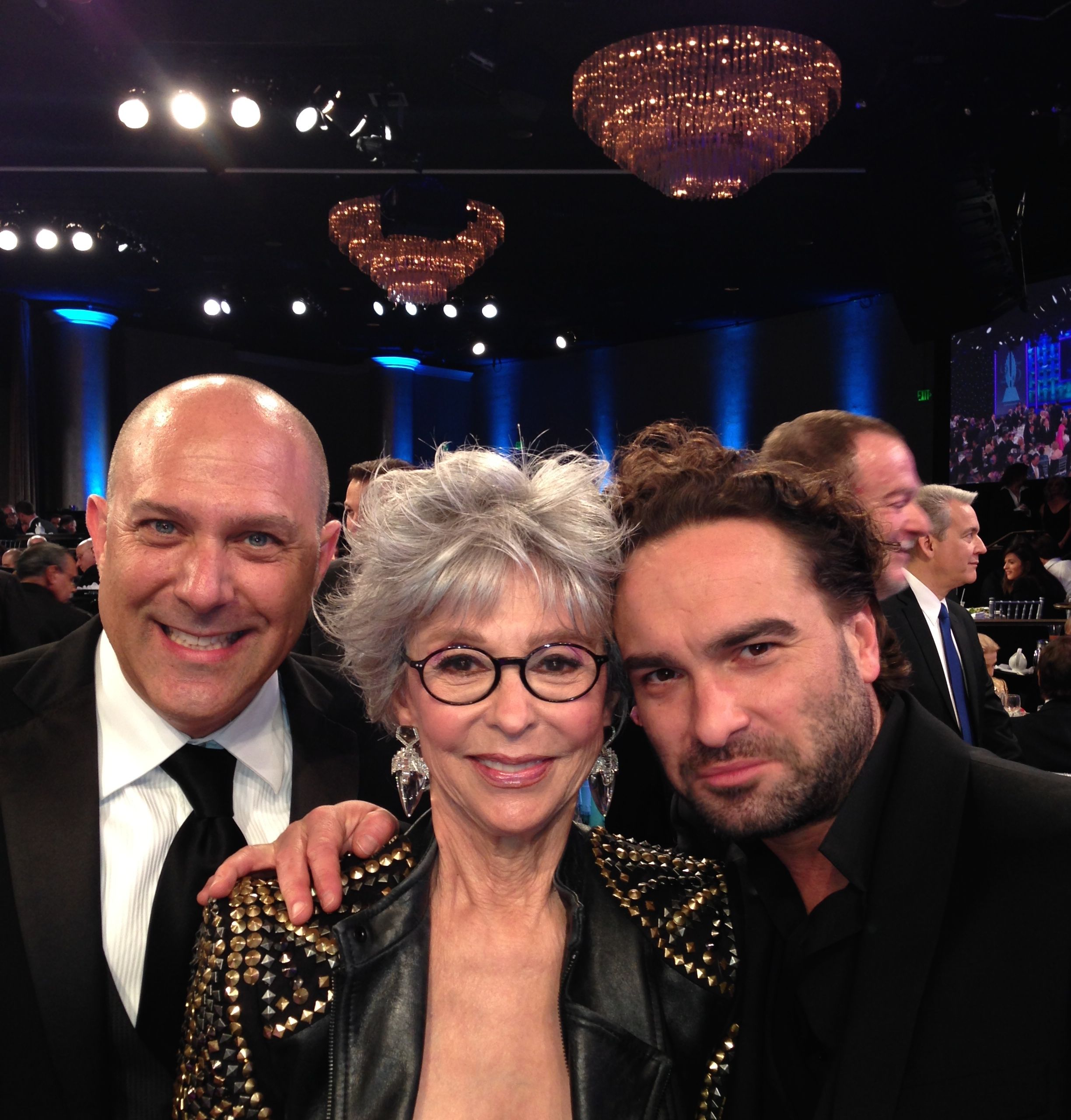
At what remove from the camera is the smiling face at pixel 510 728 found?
143 centimetres

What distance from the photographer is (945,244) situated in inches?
267

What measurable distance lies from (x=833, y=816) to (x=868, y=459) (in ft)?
5.41

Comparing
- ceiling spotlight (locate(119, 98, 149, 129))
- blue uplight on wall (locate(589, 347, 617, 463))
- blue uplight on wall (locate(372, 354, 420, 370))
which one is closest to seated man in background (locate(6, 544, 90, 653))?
ceiling spotlight (locate(119, 98, 149, 129))

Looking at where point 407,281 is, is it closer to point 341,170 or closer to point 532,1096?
point 341,170

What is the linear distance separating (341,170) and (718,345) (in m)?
6.61

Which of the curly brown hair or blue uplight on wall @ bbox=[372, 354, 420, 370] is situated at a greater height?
blue uplight on wall @ bbox=[372, 354, 420, 370]

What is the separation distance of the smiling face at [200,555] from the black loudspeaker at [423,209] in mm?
5846

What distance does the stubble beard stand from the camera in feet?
4.93

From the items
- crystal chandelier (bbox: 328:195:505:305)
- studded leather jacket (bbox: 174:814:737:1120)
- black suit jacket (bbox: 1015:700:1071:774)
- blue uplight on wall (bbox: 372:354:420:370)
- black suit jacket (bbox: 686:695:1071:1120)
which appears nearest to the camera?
black suit jacket (bbox: 686:695:1071:1120)

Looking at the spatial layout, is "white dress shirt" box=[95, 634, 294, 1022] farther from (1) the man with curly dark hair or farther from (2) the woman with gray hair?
(1) the man with curly dark hair

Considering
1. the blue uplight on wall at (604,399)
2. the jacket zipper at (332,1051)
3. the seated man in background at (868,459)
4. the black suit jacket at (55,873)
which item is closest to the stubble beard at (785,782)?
the jacket zipper at (332,1051)

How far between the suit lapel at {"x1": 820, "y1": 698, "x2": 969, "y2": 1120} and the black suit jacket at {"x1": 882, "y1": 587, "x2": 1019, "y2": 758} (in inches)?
92.1

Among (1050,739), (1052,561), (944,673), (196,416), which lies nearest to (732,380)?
(1052,561)

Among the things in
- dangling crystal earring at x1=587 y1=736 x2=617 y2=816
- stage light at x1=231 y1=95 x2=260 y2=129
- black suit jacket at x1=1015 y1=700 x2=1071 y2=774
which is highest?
stage light at x1=231 y1=95 x2=260 y2=129
